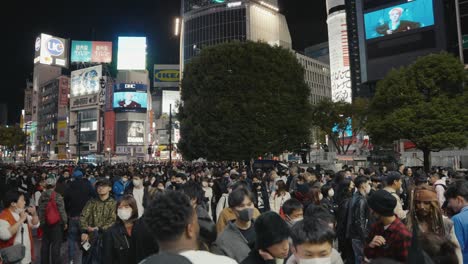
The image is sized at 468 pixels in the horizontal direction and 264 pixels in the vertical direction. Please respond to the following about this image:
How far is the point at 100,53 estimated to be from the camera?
91.3 metres

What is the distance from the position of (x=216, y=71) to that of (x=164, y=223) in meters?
28.2

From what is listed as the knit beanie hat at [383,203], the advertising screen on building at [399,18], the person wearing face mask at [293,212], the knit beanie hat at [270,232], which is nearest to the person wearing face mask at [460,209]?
the knit beanie hat at [383,203]

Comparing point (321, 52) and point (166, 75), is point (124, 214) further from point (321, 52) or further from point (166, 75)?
point (321, 52)

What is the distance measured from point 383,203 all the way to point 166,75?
116 m

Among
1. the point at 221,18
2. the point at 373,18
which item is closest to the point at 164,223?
the point at 373,18

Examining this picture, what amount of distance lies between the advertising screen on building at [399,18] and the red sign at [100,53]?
64.6m

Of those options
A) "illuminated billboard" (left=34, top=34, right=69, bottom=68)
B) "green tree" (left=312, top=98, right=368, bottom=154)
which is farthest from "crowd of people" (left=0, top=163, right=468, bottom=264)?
"illuminated billboard" (left=34, top=34, right=69, bottom=68)

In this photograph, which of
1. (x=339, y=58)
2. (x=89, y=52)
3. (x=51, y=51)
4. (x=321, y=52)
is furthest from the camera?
(x=321, y=52)

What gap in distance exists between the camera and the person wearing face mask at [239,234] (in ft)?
10.8

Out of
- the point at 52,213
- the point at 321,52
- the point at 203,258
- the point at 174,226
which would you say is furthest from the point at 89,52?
the point at 203,258

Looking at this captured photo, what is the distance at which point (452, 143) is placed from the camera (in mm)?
28297

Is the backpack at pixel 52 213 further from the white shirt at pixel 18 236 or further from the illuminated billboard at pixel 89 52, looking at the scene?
the illuminated billboard at pixel 89 52

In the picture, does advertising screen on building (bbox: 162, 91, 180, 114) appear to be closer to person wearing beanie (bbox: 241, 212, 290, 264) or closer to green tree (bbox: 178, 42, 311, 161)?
green tree (bbox: 178, 42, 311, 161)

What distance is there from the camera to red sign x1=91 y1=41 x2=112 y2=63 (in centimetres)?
9094
